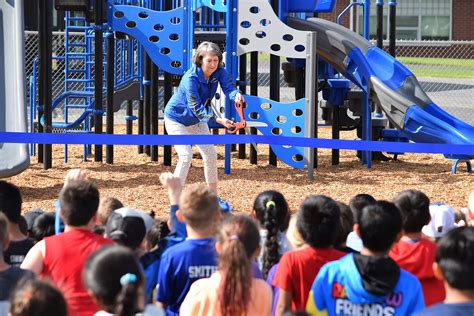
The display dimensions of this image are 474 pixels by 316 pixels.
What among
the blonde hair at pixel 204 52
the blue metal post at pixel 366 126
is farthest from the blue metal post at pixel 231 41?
the blonde hair at pixel 204 52

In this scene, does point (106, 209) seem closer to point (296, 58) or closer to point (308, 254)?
point (308, 254)

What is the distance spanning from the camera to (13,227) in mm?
5625

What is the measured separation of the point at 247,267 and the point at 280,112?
29.6ft

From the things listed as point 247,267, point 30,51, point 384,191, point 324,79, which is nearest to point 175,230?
point 247,267

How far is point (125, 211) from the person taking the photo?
5254 millimetres

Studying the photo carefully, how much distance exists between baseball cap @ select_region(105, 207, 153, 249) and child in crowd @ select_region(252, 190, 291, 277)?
64cm

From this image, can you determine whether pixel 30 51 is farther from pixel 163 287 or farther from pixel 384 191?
pixel 163 287

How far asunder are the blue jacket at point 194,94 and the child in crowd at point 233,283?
574cm

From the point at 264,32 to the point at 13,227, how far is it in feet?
27.1

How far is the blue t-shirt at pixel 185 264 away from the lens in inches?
193

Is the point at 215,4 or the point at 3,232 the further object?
the point at 215,4

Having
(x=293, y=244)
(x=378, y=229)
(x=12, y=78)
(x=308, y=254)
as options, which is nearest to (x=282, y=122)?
(x=12, y=78)

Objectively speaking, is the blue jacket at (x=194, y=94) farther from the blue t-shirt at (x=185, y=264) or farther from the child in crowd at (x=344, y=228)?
the blue t-shirt at (x=185, y=264)

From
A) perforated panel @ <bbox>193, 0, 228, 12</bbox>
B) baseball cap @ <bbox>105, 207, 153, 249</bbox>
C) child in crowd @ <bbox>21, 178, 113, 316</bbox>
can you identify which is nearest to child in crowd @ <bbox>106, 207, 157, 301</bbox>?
baseball cap @ <bbox>105, 207, 153, 249</bbox>
